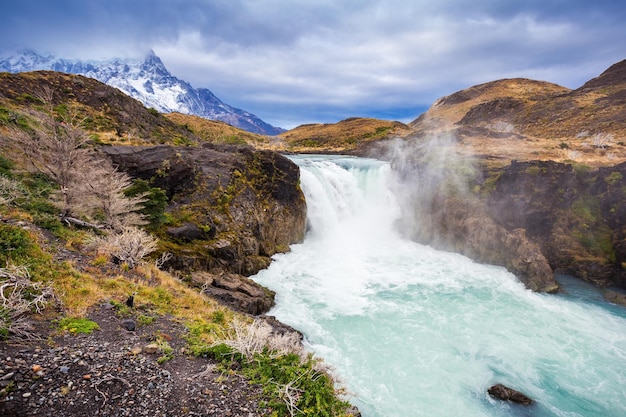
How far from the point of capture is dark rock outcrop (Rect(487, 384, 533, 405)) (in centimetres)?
1285

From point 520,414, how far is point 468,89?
182m

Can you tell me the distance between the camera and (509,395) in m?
12.9

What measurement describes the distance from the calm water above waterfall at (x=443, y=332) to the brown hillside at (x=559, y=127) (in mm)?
17591

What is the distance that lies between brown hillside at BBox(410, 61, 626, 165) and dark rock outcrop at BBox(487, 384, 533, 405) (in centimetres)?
2734

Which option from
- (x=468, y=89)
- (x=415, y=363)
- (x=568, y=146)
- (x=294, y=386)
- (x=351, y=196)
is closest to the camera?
(x=294, y=386)

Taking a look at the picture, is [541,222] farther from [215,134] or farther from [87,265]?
[215,134]

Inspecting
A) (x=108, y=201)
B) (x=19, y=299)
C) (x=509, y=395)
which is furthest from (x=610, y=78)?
(x=19, y=299)

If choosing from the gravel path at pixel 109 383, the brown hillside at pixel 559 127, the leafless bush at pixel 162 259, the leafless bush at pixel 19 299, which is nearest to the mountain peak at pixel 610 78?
the brown hillside at pixel 559 127

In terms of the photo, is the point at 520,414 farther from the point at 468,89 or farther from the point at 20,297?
the point at 468,89

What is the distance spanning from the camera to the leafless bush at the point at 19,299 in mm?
6609

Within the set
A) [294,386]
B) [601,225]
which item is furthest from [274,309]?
[601,225]

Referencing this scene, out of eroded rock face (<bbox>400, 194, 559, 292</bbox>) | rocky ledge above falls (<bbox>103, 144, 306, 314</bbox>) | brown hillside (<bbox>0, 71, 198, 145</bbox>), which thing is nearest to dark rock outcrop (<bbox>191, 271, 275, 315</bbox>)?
rocky ledge above falls (<bbox>103, 144, 306, 314</bbox>)

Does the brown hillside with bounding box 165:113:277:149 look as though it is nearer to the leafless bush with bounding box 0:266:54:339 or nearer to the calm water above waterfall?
the calm water above waterfall

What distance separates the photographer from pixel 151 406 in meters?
5.80
